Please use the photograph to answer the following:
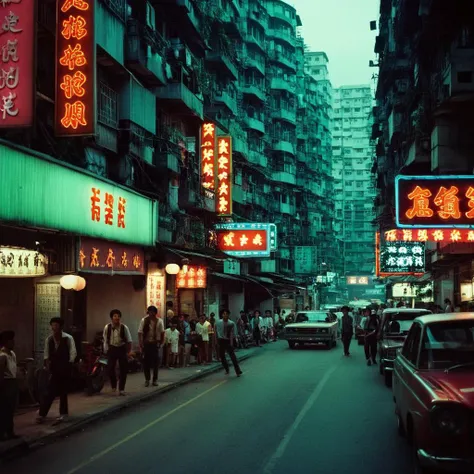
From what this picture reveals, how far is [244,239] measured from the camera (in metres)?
36.7

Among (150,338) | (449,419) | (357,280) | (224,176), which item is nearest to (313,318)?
(224,176)

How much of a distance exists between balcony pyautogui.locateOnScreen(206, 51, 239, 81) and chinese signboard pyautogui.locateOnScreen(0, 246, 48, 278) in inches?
1290

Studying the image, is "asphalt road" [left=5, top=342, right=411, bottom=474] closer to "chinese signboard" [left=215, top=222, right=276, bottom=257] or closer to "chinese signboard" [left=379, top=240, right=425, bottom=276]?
"chinese signboard" [left=215, top=222, right=276, bottom=257]

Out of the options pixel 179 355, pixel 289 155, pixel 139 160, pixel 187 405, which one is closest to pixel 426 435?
pixel 187 405

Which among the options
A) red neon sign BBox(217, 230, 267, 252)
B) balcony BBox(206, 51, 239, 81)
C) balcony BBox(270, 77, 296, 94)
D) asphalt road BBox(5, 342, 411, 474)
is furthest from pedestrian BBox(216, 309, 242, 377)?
balcony BBox(270, 77, 296, 94)

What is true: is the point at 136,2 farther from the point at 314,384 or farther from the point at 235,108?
the point at 235,108

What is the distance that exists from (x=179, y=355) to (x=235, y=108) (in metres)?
31.6

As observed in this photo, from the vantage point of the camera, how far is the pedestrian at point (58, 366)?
458 inches

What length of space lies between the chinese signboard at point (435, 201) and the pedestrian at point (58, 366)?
30.1 ft

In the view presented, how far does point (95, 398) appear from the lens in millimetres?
14773

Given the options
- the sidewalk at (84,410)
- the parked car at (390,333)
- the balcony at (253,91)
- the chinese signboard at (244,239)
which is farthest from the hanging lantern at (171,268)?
the balcony at (253,91)

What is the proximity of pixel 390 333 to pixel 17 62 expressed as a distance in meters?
11.4

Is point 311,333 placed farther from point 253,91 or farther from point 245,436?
point 253,91

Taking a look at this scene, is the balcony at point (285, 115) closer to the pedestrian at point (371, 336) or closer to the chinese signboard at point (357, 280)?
the chinese signboard at point (357, 280)
